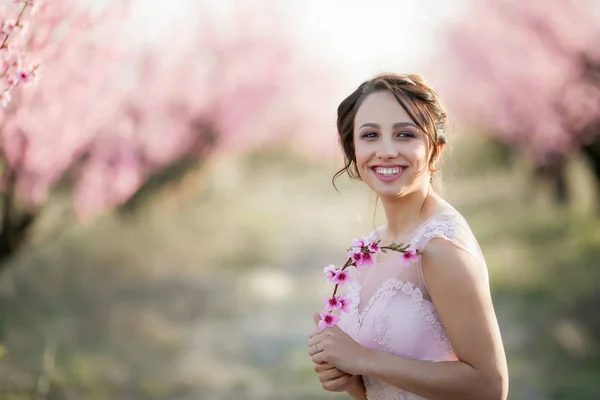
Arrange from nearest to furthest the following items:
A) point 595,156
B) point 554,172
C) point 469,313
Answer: point 469,313, point 595,156, point 554,172

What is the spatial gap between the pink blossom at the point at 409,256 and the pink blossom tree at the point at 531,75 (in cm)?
356

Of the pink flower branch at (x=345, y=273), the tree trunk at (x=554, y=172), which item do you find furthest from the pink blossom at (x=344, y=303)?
the tree trunk at (x=554, y=172)

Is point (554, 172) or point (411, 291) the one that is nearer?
point (411, 291)

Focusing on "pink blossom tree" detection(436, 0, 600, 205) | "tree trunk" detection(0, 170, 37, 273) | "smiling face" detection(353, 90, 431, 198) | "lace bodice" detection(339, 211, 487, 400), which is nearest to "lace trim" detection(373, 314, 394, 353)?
"lace bodice" detection(339, 211, 487, 400)

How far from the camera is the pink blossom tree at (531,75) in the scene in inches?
176

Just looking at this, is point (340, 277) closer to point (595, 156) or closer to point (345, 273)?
point (345, 273)

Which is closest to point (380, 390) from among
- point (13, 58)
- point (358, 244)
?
point (358, 244)

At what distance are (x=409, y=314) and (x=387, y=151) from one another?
0.27m

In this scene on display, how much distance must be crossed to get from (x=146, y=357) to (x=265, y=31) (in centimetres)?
195

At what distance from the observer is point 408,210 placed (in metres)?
1.35

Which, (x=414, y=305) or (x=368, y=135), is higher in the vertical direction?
(x=368, y=135)

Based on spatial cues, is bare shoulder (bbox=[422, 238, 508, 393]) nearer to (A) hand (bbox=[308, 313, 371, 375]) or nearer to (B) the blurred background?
(A) hand (bbox=[308, 313, 371, 375])

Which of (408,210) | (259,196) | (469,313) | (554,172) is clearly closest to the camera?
(469,313)

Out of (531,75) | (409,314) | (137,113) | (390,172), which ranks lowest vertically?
(409,314)
